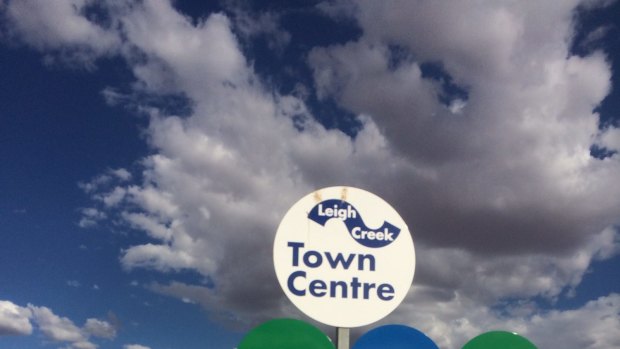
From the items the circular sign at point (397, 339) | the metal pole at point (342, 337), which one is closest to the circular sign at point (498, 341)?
the circular sign at point (397, 339)

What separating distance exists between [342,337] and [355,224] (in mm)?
1431

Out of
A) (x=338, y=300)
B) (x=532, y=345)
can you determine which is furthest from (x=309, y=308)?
Result: (x=532, y=345)

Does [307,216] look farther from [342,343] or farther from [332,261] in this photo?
[342,343]

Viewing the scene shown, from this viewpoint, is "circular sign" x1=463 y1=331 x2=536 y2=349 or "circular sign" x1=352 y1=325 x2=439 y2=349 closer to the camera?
"circular sign" x1=352 y1=325 x2=439 y2=349

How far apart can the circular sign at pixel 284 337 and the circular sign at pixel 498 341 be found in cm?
169

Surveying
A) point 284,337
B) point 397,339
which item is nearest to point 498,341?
point 397,339

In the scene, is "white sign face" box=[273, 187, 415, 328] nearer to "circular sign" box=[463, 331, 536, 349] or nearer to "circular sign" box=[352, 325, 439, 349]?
"circular sign" box=[352, 325, 439, 349]

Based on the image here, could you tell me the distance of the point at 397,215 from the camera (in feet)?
27.7

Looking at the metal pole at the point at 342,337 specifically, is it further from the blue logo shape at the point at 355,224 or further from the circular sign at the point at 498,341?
the circular sign at the point at 498,341

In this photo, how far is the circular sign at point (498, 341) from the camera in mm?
7285

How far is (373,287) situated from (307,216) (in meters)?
1.23

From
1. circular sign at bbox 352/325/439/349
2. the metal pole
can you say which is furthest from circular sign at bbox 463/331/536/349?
the metal pole

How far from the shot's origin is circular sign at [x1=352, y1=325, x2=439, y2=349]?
280 inches

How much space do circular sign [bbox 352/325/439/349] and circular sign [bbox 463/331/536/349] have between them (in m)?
0.54
